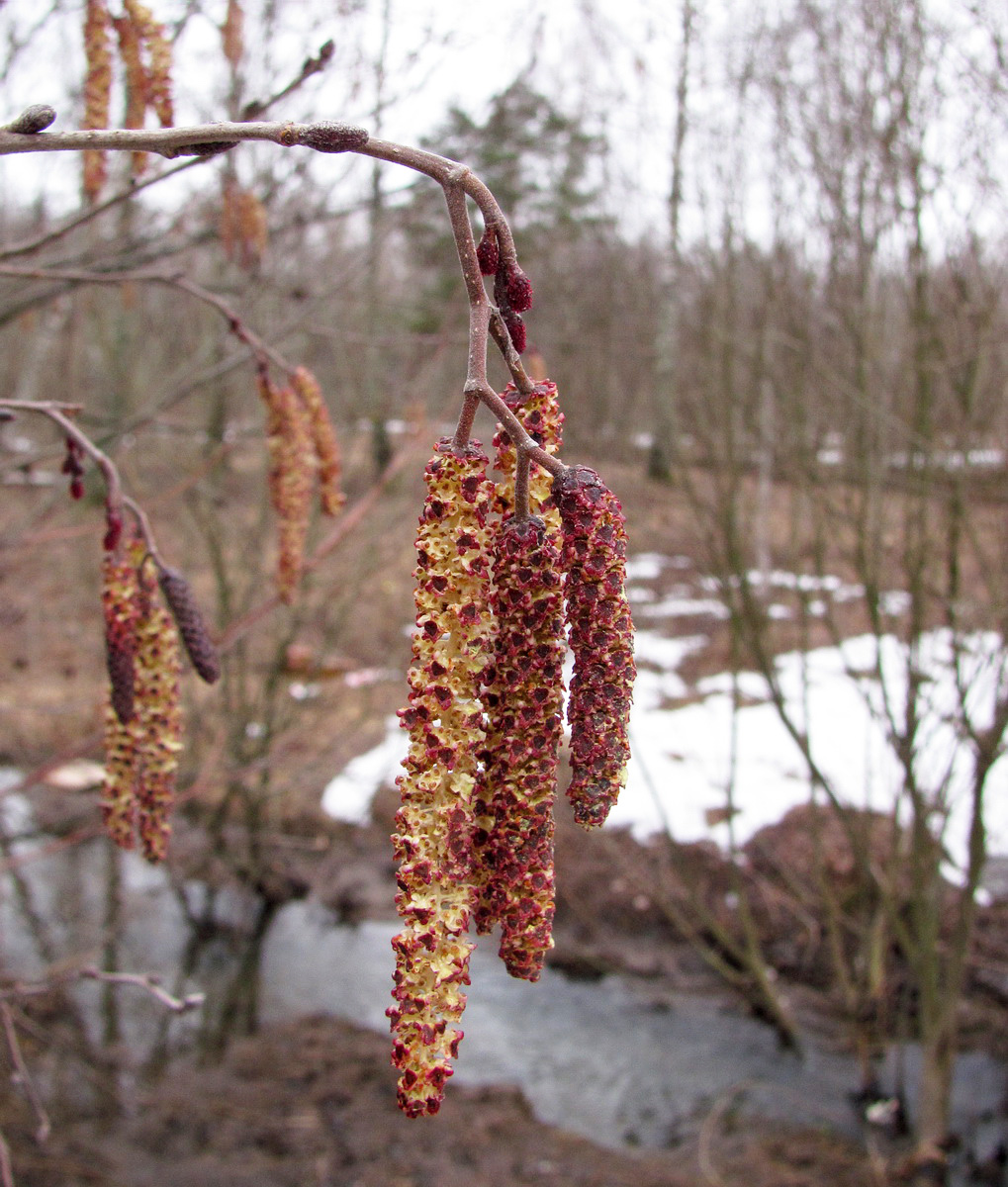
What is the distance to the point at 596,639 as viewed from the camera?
71 cm

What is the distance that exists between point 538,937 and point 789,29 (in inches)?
165

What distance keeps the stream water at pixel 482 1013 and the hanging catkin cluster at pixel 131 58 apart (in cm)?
411

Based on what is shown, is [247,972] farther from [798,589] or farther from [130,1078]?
[798,589]

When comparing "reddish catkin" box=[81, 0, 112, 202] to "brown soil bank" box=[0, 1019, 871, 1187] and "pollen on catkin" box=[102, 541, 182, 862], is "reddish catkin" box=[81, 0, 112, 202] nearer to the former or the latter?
"pollen on catkin" box=[102, 541, 182, 862]

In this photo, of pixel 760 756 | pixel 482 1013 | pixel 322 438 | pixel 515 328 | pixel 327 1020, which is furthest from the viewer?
pixel 760 756

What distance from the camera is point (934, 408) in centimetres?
411

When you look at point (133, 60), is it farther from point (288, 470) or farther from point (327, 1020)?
point (327, 1020)

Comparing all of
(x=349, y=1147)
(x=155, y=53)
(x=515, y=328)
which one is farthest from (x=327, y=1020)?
(x=515, y=328)

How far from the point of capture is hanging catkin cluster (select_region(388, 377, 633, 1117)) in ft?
2.24

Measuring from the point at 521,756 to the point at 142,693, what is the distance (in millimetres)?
530

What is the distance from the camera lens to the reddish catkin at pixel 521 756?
0.73m

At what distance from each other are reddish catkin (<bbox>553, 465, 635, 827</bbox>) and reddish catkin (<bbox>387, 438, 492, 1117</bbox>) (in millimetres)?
60

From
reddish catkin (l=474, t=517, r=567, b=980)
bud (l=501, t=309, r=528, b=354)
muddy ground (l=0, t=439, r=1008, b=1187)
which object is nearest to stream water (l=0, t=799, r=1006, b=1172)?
muddy ground (l=0, t=439, r=1008, b=1187)

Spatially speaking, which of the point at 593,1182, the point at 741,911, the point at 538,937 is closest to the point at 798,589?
the point at 741,911
